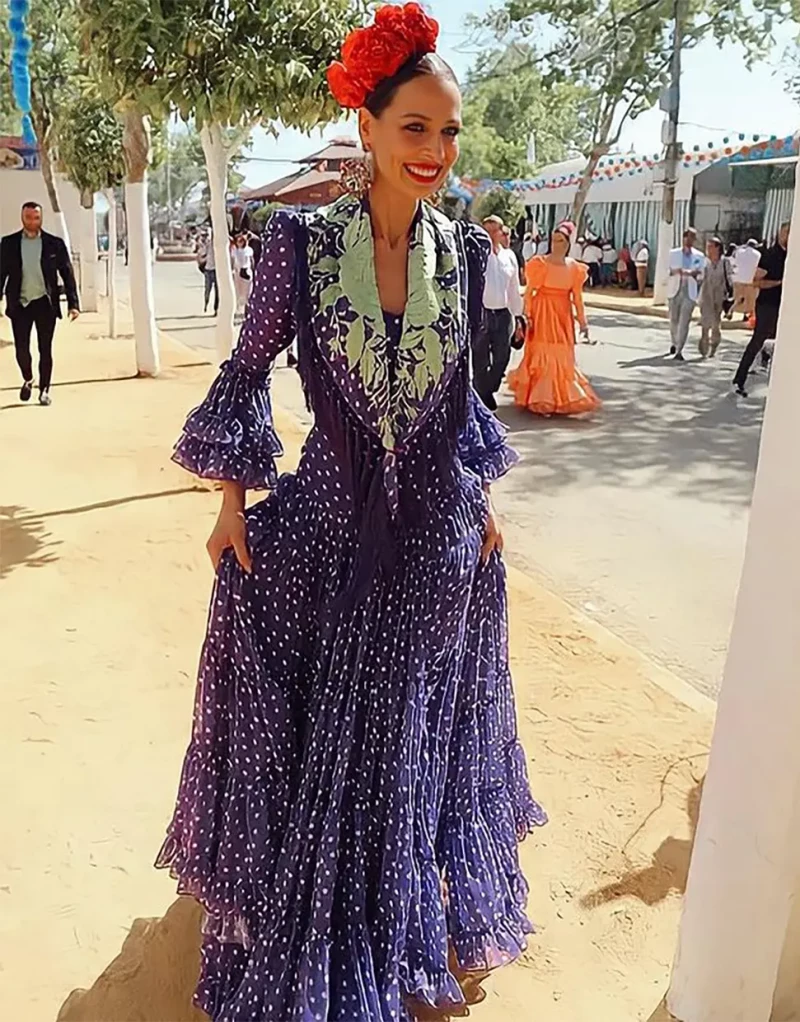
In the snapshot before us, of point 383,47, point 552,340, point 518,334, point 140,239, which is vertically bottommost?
point 552,340

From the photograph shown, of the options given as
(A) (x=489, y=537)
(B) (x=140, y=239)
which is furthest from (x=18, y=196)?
(A) (x=489, y=537)

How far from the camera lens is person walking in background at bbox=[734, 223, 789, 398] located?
32.1 ft

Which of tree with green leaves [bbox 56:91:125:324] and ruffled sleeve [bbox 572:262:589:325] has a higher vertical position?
tree with green leaves [bbox 56:91:125:324]

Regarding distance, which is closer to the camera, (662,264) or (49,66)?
(49,66)

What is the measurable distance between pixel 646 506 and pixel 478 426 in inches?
172

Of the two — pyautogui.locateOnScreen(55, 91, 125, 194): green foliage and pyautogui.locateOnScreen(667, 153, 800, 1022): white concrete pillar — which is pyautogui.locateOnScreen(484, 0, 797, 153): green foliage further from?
pyautogui.locateOnScreen(667, 153, 800, 1022): white concrete pillar

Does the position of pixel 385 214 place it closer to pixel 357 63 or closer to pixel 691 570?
pixel 357 63

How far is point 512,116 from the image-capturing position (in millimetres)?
39219

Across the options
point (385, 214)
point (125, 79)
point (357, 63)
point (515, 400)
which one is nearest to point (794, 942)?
point (385, 214)

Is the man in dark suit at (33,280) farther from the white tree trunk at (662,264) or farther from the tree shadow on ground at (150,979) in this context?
the white tree trunk at (662,264)

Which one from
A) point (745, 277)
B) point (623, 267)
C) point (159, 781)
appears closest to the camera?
point (159, 781)

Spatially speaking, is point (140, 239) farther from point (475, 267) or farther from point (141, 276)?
point (475, 267)

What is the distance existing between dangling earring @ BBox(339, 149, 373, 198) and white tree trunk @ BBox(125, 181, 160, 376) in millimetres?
8781

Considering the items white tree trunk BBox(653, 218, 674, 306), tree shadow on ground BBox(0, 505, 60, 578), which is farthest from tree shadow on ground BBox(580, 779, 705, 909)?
white tree trunk BBox(653, 218, 674, 306)
